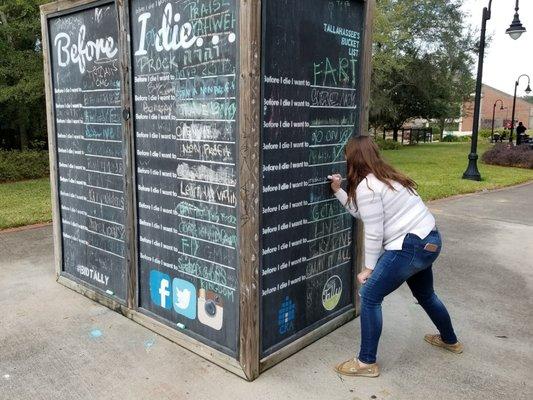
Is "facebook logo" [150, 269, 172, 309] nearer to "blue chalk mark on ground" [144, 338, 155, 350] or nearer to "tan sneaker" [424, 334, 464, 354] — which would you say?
"blue chalk mark on ground" [144, 338, 155, 350]

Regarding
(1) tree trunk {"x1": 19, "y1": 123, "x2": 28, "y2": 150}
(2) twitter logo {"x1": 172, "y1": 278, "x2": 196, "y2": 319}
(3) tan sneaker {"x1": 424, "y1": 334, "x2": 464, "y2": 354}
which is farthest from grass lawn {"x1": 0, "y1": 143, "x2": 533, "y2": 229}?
(3) tan sneaker {"x1": 424, "y1": 334, "x2": 464, "y2": 354}

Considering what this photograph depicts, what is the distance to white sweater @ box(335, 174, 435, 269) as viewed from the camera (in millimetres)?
3025

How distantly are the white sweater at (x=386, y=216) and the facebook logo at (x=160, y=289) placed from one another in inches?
62.8

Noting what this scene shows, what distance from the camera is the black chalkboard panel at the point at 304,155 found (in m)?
3.14

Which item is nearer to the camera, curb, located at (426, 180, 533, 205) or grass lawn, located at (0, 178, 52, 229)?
grass lawn, located at (0, 178, 52, 229)

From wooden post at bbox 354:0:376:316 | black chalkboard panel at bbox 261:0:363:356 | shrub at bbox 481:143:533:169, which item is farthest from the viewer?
shrub at bbox 481:143:533:169

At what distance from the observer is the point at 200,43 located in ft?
10.4

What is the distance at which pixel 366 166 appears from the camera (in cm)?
309

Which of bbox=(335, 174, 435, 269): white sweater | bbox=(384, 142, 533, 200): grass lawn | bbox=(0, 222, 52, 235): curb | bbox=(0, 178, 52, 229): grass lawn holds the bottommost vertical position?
bbox=(0, 222, 52, 235): curb

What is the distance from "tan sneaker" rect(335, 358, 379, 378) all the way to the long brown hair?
1181mm

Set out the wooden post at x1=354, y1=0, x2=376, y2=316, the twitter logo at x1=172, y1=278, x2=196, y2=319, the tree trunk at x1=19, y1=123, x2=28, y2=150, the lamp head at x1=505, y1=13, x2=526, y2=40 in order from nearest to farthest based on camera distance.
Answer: the twitter logo at x1=172, y1=278, x2=196, y2=319 → the wooden post at x1=354, y1=0, x2=376, y2=316 → the lamp head at x1=505, y1=13, x2=526, y2=40 → the tree trunk at x1=19, y1=123, x2=28, y2=150

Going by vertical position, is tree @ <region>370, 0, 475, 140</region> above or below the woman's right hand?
above

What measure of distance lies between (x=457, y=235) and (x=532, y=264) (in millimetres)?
1470

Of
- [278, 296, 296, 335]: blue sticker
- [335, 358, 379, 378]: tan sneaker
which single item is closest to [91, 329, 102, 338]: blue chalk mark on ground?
[278, 296, 296, 335]: blue sticker
